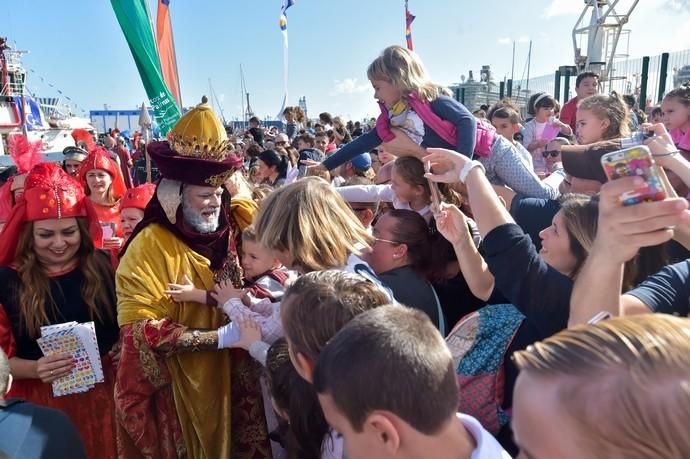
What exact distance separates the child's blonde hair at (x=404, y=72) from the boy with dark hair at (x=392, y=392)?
2.02 metres

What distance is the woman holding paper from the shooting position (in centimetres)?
237

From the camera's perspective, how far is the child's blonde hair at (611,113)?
325cm

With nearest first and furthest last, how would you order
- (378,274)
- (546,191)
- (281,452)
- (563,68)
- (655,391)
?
1. (655,391)
2. (378,274)
3. (281,452)
4. (546,191)
5. (563,68)

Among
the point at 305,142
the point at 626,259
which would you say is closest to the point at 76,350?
the point at 626,259

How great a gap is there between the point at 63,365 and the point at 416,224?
1.77m

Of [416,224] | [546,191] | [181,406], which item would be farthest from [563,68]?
[181,406]

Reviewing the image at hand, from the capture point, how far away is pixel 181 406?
7.38ft

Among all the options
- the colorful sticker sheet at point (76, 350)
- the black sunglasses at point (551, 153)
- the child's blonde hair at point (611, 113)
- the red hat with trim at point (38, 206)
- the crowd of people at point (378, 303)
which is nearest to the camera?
the crowd of people at point (378, 303)

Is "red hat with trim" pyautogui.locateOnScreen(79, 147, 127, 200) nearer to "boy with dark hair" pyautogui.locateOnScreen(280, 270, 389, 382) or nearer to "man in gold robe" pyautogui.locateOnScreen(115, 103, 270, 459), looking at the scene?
"man in gold robe" pyautogui.locateOnScreen(115, 103, 270, 459)

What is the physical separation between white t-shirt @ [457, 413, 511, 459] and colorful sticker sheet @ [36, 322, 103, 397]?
187 centimetres

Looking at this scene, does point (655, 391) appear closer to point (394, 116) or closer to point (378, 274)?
point (378, 274)

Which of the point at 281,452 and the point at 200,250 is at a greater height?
the point at 200,250

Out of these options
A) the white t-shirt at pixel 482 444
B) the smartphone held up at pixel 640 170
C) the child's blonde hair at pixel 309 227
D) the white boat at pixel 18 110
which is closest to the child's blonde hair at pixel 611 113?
the child's blonde hair at pixel 309 227

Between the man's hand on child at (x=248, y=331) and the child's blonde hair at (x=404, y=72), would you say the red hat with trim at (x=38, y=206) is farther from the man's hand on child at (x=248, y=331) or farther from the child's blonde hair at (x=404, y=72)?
the child's blonde hair at (x=404, y=72)
